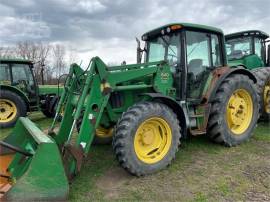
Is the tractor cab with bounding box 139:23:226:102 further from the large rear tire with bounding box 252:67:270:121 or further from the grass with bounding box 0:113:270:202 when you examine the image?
the large rear tire with bounding box 252:67:270:121

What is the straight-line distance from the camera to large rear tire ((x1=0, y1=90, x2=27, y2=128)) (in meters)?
9.33

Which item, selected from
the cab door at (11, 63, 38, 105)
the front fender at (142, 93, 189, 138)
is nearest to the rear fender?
the front fender at (142, 93, 189, 138)

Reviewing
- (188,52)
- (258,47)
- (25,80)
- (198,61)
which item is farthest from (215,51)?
(25,80)

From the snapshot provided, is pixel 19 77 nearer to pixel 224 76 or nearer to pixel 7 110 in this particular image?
pixel 7 110

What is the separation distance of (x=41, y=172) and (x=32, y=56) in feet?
105

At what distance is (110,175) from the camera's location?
443 centimetres

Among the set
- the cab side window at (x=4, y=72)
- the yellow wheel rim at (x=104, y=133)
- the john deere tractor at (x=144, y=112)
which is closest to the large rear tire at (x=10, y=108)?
the cab side window at (x=4, y=72)

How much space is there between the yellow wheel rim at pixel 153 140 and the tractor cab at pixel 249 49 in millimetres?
4382

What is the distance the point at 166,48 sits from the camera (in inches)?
216

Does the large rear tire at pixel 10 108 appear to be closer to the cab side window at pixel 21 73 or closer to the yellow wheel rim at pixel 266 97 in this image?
the cab side window at pixel 21 73

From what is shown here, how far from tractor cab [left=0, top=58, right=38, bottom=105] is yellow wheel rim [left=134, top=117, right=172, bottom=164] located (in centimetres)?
643

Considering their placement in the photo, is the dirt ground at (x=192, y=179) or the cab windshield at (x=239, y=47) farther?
the cab windshield at (x=239, y=47)

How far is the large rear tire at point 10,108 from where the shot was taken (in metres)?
9.33

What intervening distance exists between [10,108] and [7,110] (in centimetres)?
11
